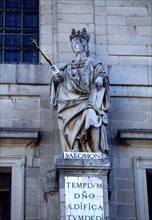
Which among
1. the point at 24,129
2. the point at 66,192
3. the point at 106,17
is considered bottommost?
the point at 66,192

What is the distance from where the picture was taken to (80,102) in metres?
18.3

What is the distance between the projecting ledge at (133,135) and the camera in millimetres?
19172

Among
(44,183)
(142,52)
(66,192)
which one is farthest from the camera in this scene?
(142,52)

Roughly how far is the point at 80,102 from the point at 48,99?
1.56 m

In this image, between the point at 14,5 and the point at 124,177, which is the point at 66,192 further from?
the point at 14,5

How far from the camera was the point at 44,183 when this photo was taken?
720 inches

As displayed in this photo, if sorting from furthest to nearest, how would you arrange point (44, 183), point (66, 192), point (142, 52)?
point (142, 52)
point (44, 183)
point (66, 192)

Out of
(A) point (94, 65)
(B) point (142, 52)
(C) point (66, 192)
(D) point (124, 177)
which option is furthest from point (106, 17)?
(C) point (66, 192)

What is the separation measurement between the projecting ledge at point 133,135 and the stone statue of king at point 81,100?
41.3 inches

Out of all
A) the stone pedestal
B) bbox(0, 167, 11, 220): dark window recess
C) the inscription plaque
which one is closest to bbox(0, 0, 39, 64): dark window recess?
bbox(0, 167, 11, 220): dark window recess

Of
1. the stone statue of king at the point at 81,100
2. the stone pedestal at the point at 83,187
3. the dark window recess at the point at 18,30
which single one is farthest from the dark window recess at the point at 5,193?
the dark window recess at the point at 18,30

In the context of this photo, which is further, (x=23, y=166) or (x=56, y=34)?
(x=56, y=34)

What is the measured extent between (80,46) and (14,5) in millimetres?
3095

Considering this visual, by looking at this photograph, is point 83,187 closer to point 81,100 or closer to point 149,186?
point 81,100
